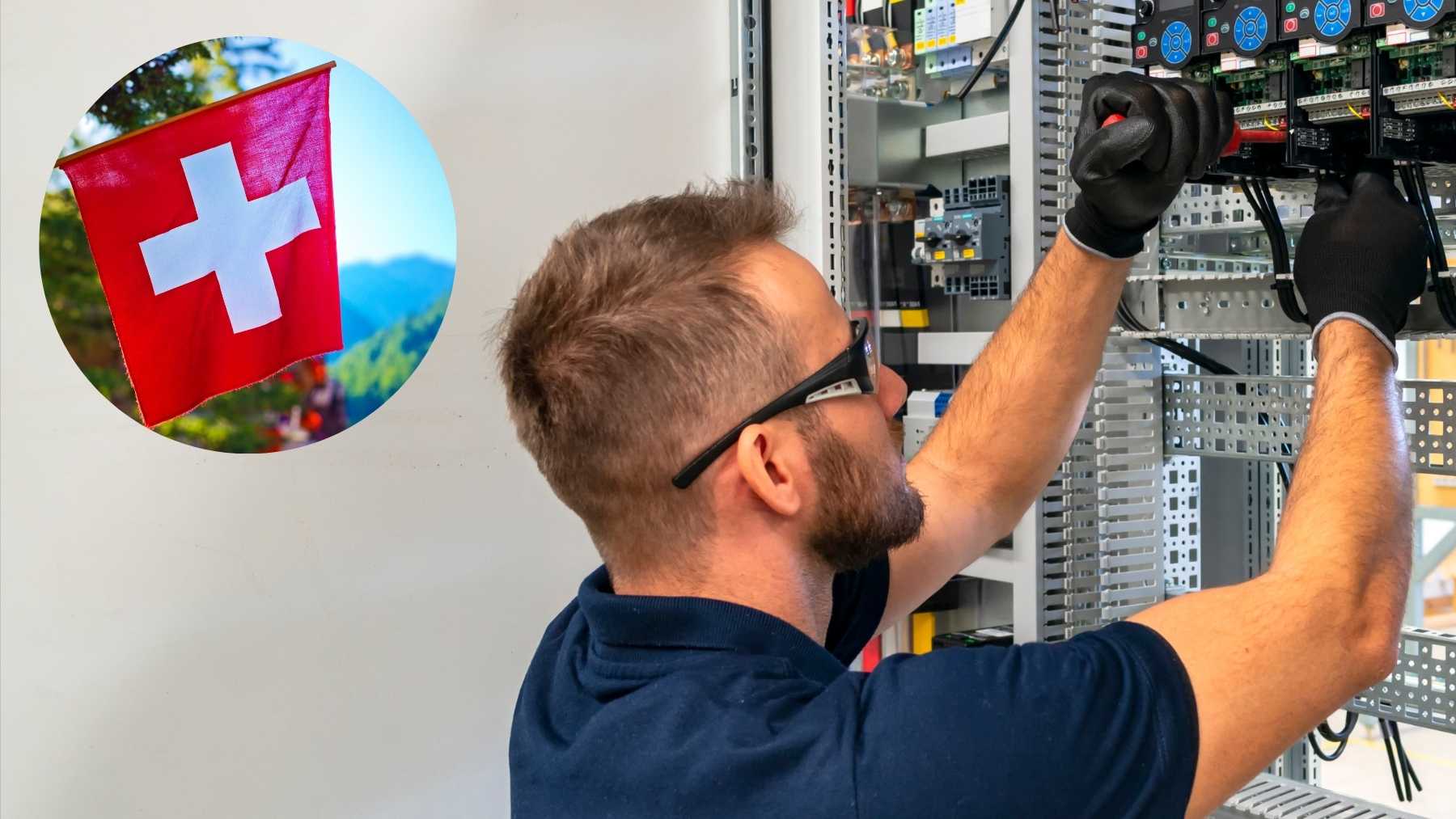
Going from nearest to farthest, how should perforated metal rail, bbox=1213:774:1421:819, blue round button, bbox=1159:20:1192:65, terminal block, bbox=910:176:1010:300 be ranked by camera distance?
blue round button, bbox=1159:20:1192:65
perforated metal rail, bbox=1213:774:1421:819
terminal block, bbox=910:176:1010:300

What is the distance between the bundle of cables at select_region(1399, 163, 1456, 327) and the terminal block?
1.90 ft

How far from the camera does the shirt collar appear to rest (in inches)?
43.1

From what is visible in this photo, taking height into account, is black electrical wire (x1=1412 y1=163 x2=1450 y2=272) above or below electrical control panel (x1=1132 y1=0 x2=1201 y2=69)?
below

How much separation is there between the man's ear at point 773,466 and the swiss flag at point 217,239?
1.04 metres

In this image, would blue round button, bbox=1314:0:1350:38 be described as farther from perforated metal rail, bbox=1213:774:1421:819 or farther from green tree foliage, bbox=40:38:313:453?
green tree foliage, bbox=40:38:313:453

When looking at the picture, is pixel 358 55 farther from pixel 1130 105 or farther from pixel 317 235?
pixel 1130 105

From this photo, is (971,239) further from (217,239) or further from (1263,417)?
(217,239)

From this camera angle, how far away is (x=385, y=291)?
6.52 ft

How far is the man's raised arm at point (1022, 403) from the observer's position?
4.56 ft

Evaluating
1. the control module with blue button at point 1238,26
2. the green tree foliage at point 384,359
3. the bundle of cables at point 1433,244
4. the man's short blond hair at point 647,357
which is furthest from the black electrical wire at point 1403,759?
the green tree foliage at point 384,359

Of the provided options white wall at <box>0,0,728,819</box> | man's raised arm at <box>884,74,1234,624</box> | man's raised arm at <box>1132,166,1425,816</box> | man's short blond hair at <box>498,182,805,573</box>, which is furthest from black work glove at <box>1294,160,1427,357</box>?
white wall at <box>0,0,728,819</box>

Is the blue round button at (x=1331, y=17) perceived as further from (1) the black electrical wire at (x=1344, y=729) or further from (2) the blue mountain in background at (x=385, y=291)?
(2) the blue mountain in background at (x=385, y=291)

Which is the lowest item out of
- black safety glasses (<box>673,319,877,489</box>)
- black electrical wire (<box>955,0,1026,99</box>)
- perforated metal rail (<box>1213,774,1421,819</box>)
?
perforated metal rail (<box>1213,774,1421,819</box>)

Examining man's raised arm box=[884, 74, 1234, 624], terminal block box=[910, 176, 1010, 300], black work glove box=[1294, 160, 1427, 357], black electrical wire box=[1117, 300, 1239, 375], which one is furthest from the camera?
terminal block box=[910, 176, 1010, 300]
